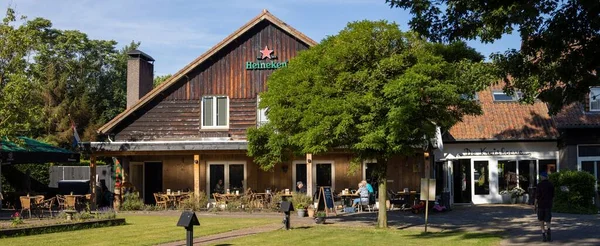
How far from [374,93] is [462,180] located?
1360 centimetres

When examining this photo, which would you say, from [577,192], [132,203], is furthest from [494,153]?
[132,203]

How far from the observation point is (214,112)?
3022 cm

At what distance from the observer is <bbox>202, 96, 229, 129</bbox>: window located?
30188 mm

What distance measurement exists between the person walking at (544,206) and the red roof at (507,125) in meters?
13.0

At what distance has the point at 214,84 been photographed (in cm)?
3017

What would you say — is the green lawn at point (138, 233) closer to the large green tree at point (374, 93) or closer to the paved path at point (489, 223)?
the paved path at point (489, 223)

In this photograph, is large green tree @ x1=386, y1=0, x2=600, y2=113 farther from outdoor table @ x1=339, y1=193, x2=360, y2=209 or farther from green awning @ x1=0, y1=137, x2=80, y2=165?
green awning @ x1=0, y1=137, x2=80, y2=165

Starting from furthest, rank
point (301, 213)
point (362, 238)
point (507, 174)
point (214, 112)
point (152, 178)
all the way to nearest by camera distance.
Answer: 1. point (152, 178)
2. point (507, 174)
3. point (214, 112)
4. point (301, 213)
5. point (362, 238)

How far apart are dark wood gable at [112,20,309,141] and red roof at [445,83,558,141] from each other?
7.91m

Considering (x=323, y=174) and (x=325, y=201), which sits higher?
(x=323, y=174)

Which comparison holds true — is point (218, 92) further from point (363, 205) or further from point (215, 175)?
point (363, 205)

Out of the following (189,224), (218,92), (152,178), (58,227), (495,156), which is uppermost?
(218,92)

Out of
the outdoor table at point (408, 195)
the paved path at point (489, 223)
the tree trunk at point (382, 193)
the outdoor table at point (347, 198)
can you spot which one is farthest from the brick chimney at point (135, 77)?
the tree trunk at point (382, 193)

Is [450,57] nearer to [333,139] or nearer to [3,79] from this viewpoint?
[333,139]
